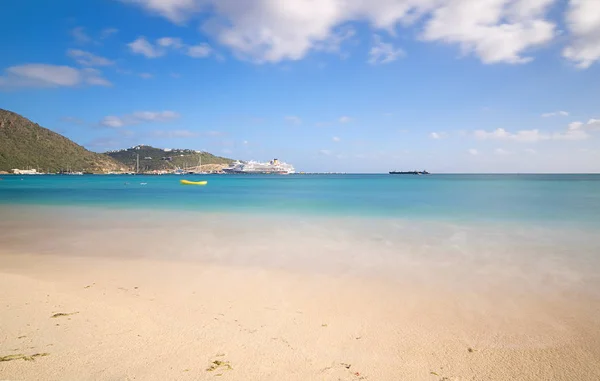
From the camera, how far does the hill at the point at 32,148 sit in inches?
3890

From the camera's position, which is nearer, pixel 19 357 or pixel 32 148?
pixel 19 357

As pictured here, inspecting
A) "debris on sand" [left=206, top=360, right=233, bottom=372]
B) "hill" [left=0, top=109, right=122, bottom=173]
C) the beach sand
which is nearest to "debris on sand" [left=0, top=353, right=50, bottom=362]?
the beach sand

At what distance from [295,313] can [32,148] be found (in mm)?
130533

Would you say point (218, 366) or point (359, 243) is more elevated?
point (218, 366)

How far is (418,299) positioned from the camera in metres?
5.69

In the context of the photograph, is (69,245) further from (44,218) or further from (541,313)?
(541,313)

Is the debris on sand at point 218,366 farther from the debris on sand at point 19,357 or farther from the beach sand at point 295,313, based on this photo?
the debris on sand at point 19,357

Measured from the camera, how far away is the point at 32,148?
10506 centimetres

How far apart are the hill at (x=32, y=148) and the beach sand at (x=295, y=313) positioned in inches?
4644

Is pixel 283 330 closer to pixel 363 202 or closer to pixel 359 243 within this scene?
pixel 359 243

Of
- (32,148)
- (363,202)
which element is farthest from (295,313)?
(32,148)

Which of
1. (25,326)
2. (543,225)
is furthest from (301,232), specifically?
(543,225)

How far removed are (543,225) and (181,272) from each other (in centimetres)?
1571

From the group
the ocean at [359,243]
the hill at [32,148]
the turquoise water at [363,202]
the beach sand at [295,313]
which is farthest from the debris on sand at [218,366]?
the hill at [32,148]
